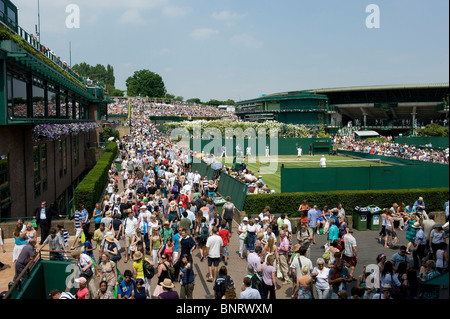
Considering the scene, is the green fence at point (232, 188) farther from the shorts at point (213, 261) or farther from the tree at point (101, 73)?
the tree at point (101, 73)

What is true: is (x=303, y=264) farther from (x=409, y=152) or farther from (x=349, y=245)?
(x=409, y=152)

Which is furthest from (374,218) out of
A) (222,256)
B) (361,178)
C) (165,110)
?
(165,110)

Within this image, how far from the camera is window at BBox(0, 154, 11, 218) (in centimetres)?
1493

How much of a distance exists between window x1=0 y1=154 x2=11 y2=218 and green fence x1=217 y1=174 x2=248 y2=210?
9.47 meters

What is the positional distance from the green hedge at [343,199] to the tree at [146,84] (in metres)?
171

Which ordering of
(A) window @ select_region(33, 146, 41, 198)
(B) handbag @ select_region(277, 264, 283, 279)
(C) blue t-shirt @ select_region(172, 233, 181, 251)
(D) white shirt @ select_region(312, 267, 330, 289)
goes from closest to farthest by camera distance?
(D) white shirt @ select_region(312, 267, 330, 289), (C) blue t-shirt @ select_region(172, 233, 181, 251), (B) handbag @ select_region(277, 264, 283, 279), (A) window @ select_region(33, 146, 41, 198)

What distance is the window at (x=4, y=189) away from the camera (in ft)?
49.0

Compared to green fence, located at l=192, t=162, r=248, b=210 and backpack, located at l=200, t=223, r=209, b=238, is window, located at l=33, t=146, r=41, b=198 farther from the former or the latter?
backpack, located at l=200, t=223, r=209, b=238

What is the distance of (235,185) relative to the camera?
66.1 ft

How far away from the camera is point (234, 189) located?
20.2 m

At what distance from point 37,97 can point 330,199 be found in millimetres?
14562

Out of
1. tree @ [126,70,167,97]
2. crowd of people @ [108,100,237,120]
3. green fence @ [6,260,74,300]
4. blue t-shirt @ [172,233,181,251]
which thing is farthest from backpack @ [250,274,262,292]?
tree @ [126,70,167,97]

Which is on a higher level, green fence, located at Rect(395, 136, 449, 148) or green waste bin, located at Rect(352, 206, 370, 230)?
green fence, located at Rect(395, 136, 449, 148)
